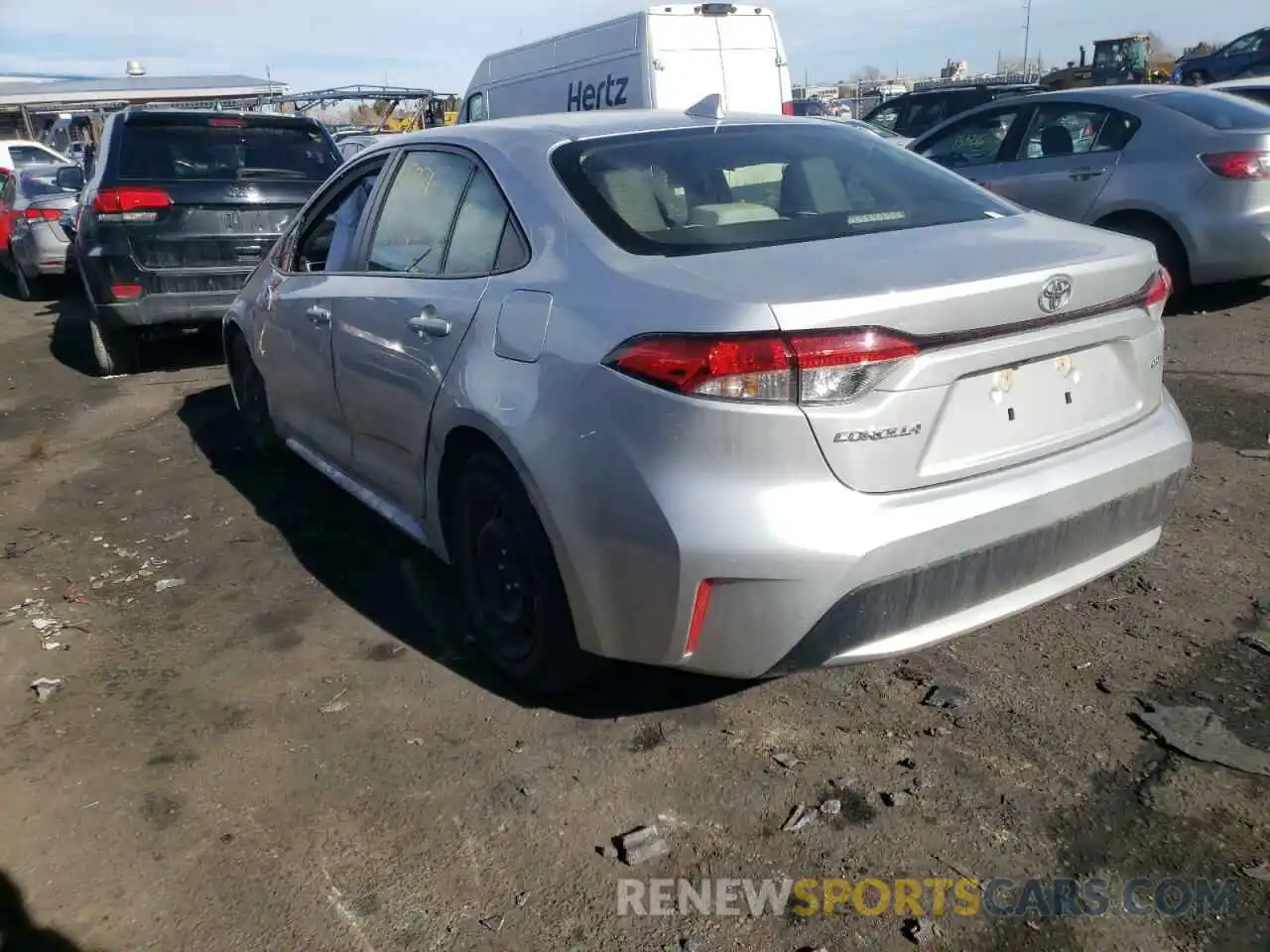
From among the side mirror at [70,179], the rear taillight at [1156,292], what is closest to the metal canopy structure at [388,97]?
the side mirror at [70,179]

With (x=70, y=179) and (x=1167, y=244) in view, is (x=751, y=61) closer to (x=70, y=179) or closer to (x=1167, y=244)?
(x=1167, y=244)

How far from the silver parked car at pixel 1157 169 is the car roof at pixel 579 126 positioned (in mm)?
4586

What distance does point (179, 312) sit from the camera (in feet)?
24.3

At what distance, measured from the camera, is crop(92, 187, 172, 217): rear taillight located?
718cm

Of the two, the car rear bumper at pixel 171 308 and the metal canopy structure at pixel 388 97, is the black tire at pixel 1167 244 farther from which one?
the metal canopy structure at pixel 388 97

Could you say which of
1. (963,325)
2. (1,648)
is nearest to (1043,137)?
(963,325)

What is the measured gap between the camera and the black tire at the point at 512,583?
2.99 metres

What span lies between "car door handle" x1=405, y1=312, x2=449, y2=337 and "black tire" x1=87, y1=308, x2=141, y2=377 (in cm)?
518

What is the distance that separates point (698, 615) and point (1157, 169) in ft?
21.2

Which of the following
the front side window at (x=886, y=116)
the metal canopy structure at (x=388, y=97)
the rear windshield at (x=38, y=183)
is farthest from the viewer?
the metal canopy structure at (x=388, y=97)

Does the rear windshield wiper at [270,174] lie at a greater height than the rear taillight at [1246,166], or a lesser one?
greater

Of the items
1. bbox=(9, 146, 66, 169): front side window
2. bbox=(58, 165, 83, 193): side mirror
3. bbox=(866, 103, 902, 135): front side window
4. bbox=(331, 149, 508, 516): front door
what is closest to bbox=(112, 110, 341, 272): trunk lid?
bbox=(58, 165, 83, 193): side mirror

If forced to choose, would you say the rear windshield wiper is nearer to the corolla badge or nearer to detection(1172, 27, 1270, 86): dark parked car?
the corolla badge

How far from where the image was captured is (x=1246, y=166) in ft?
23.5
